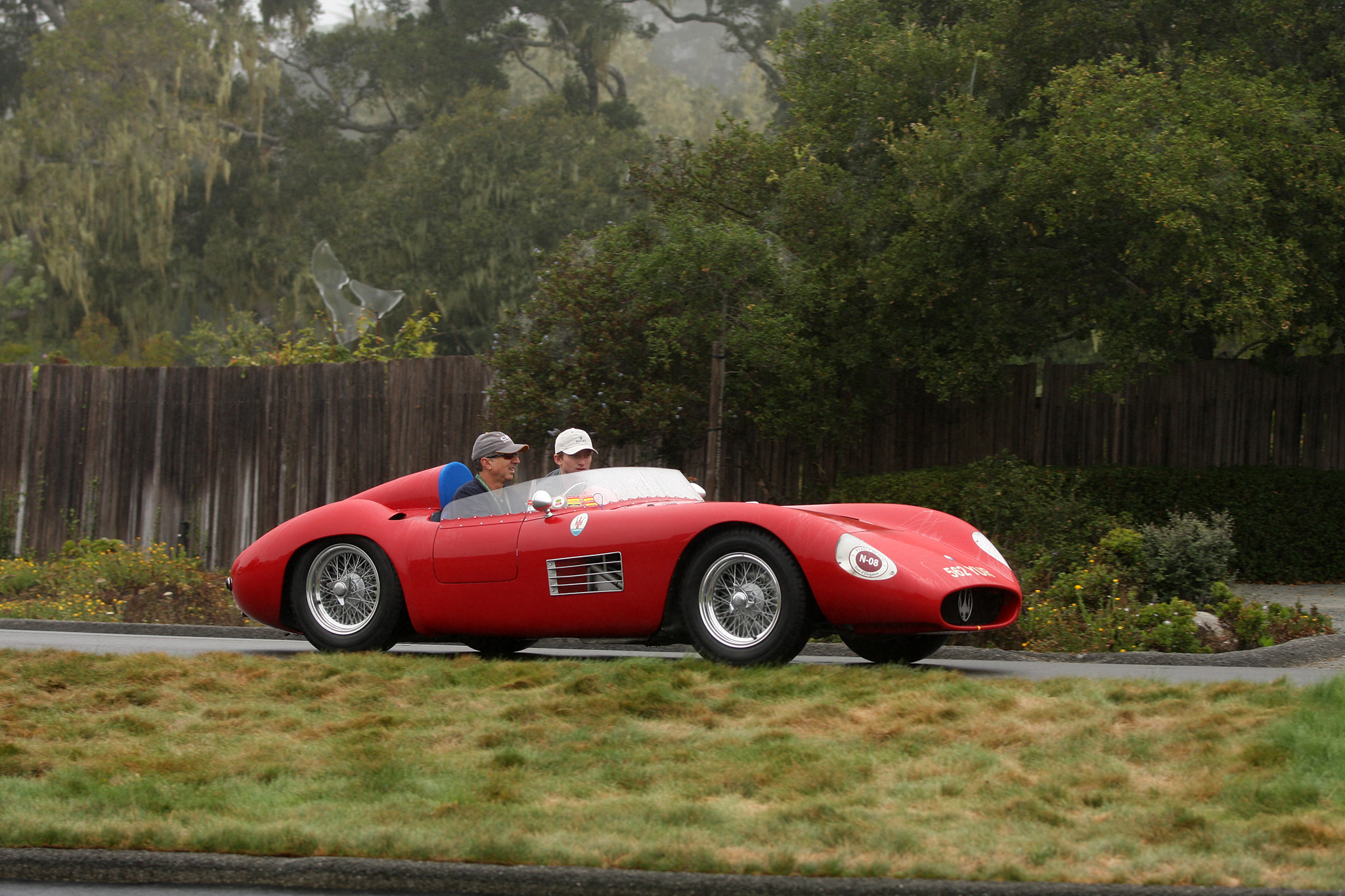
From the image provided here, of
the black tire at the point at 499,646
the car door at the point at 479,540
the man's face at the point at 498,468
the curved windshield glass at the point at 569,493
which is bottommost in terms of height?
the black tire at the point at 499,646

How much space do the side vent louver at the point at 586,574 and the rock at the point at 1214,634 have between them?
14.5ft

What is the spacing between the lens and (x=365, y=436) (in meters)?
16.9

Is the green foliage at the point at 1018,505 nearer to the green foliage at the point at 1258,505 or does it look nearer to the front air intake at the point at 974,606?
the green foliage at the point at 1258,505

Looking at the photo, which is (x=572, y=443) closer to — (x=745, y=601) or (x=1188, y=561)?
(x=745, y=601)

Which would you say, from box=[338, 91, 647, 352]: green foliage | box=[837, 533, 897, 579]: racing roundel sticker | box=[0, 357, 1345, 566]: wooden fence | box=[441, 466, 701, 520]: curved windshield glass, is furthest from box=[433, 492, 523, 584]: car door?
box=[338, 91, 647, 352]: green foliage

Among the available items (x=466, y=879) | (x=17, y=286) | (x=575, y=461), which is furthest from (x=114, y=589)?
(x=17, y=286)

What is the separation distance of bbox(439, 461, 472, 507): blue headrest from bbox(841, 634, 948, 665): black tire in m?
2.64

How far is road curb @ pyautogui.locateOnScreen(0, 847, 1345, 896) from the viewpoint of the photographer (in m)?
3.82

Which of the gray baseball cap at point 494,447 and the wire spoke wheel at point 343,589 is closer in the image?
the wire spoke wheel at point 343,589

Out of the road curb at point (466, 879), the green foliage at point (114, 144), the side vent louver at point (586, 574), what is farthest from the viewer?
the green foliage at point (114, 144)

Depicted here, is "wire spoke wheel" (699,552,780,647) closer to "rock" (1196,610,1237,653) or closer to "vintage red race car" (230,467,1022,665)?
"vintage red race car" (230,467,1022,665)

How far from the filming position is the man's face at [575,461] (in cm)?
898

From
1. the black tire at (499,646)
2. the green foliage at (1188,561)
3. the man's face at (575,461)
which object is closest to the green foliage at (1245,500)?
the green foliage at (1188,561)

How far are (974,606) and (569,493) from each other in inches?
94.3
